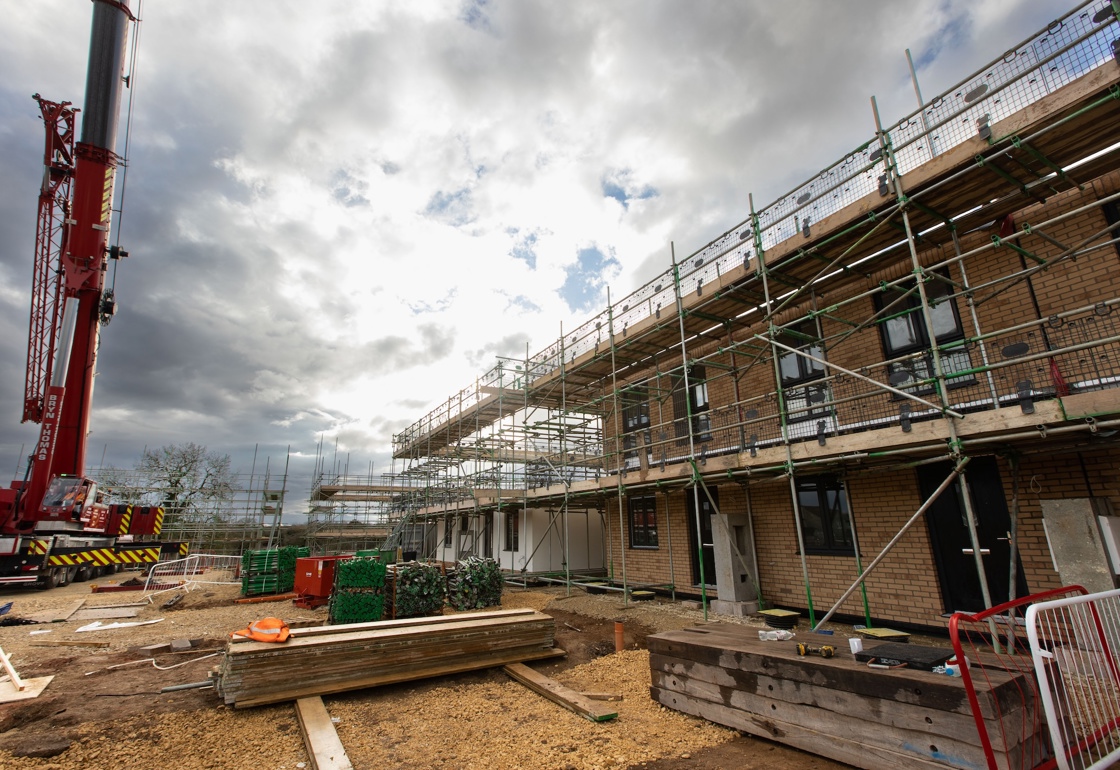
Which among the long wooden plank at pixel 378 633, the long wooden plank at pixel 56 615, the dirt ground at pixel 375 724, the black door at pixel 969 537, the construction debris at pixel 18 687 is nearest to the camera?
the dirt ground at pixel 375 724

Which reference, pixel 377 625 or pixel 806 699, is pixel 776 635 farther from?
pixel 377 625

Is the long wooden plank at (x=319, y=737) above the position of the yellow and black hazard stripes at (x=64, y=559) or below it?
below

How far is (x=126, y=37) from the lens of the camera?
522 inches

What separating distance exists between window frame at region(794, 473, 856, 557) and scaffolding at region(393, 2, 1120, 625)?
0.38 m

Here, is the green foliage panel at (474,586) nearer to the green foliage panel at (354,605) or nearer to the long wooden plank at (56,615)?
the green foliage panel at (354,605)

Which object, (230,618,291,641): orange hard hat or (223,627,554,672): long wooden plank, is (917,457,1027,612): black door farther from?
(230,618,291,641): orange hard hat

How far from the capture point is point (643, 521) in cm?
1458

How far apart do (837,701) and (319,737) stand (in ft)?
14.8

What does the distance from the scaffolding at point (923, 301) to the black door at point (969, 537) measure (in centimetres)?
92

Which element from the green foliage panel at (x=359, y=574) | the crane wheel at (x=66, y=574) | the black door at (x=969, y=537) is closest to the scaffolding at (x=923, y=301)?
the black door at (x=969, y=537)

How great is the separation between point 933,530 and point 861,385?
2555 mm

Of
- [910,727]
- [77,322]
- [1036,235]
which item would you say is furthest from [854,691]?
[77,322]

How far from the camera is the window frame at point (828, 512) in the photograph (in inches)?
372

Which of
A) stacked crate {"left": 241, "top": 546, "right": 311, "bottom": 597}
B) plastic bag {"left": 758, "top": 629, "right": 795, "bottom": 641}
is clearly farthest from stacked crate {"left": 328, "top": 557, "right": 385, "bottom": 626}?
plastic bag {"left": 758, "top": 629, "right": 795, "bottom": 641}
